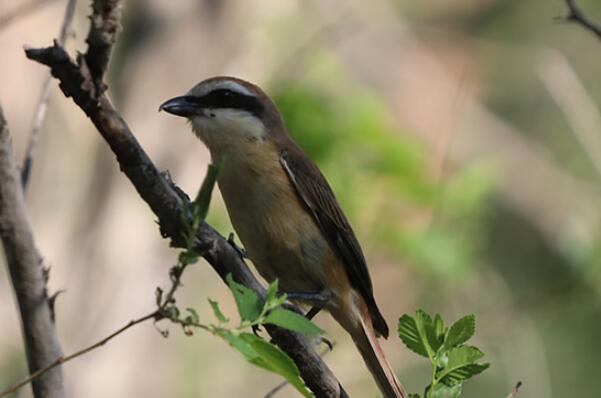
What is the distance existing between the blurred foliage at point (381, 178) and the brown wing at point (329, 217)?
158 cm

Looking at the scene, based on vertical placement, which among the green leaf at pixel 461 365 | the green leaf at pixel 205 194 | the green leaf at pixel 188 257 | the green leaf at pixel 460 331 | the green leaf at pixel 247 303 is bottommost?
the green leaf at pixel 461 365

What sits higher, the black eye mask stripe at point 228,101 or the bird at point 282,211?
the black eye mask stripe at point 228,101

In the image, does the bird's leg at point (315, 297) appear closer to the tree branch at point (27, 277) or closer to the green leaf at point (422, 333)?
the tree branch at point (27, 277)

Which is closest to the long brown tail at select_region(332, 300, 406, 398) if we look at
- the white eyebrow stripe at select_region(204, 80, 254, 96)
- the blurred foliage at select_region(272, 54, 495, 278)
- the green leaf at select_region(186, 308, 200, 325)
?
the white eyebrow stripe at select_region(204, 80, 254, 96)

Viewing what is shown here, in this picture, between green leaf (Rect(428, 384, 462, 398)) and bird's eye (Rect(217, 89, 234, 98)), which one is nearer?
green leaf (Rect(428, 384, 462, 398))

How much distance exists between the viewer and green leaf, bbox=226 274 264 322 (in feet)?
6.75

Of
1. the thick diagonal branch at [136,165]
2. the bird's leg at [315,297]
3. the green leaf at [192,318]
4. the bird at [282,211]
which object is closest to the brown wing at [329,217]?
the bird at [282,211]

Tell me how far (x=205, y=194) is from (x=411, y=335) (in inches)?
27.7

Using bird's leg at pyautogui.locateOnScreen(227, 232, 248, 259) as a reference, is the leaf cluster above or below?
below

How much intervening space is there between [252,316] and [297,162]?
193 cm

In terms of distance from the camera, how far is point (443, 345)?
2.37 meters

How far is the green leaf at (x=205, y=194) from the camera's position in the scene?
6.20 ft

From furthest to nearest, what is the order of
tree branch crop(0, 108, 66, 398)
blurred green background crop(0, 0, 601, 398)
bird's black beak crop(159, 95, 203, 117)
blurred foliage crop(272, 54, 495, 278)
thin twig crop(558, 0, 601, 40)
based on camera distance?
blurred green background crop(0, 0, 601, 398)
blurred foliage crop(272, 54, 495, 278)
bird's black beak crop(159, 95, 203, 117)
thin twig crop(558, 0, 601, 40)
tree branch crop(0, 108, 66, 398)

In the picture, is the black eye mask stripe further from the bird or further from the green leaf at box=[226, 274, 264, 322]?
the green leaf at box=[226, 274, 264, 322]
